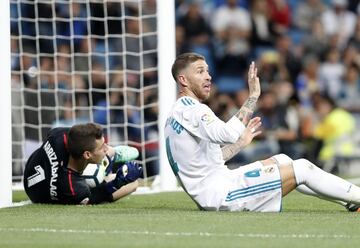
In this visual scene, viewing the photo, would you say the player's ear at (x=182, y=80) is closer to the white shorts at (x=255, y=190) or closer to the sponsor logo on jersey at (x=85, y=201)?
the white shorts at (x=255, y=190)

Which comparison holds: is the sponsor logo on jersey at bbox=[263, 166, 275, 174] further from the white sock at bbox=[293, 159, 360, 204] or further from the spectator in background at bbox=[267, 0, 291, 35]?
the spectator in background at bbox=[267, 0, 291, 35]

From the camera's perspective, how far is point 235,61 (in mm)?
20859

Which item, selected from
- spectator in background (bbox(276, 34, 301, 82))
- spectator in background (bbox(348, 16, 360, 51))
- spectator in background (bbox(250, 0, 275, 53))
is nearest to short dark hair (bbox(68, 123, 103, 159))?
spectator in background (bbox(276, 34, 301, 82))

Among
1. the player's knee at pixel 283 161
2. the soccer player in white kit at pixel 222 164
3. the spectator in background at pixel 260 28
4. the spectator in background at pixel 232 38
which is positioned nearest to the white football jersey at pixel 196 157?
the soccer player in white kit at pixel 222 164

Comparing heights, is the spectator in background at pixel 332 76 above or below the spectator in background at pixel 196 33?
below

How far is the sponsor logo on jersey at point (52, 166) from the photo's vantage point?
10.8 metres

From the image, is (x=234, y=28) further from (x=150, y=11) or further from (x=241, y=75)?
(x=150, y=11)

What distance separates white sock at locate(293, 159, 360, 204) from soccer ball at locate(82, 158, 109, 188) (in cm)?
239

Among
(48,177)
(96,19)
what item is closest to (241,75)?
(96,19)

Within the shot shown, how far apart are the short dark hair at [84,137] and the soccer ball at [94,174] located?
0.50 metres

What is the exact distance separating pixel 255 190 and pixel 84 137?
1857 mm

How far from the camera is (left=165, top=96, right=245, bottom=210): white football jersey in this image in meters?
9.52

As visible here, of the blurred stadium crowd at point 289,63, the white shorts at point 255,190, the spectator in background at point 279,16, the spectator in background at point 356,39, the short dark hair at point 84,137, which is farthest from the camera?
the spectator in background at point 279,16

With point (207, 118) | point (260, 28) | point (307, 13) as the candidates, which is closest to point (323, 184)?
point (207, 118)
